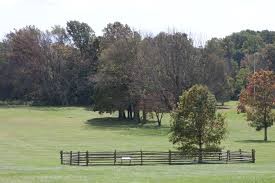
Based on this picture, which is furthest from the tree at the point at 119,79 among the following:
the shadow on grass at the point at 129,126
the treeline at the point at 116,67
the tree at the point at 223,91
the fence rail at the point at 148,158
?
the fence rail at the point at 148,158

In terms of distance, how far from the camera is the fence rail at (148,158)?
46969mm

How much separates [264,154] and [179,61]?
53.1 meters

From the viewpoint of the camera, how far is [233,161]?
48.8 meters

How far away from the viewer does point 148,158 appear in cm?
4872

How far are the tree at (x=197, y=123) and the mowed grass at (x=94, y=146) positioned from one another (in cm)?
474

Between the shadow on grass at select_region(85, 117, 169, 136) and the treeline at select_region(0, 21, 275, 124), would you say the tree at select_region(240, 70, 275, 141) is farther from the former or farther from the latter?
the treeline at select_region(0, 21, 275, 124)

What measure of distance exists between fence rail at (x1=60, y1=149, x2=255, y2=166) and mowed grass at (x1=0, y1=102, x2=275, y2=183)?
4.67ft

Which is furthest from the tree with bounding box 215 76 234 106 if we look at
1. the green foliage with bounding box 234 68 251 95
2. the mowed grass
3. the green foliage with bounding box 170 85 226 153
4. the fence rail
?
the fence rail

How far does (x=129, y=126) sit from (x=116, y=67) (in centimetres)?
1359

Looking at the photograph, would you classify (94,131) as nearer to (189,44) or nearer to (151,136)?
(151,136)

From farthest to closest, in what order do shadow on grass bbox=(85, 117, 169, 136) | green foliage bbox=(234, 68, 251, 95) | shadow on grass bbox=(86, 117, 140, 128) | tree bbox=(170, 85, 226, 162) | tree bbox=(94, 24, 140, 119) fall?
green foliage bbox=(234, 68, 251, 95), tree bbox=(94, 24, 140, 119), shadow on grass bbox=(86, 117, 140, 128), shadow on grass bbox=(85, 117, 169, 136), tree bbox=(170, 85, 226, 162)

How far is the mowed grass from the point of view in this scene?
3256 centimetres

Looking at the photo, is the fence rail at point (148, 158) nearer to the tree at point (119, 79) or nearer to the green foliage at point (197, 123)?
the green foliage at point (197, 123)

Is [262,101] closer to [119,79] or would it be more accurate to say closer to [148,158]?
[148,158]
